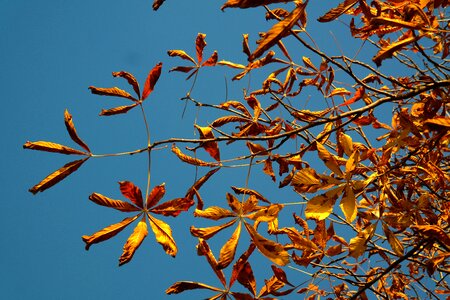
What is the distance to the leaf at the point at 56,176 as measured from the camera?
0.85 meters

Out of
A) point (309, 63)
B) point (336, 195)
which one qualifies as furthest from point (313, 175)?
point (309, 63)

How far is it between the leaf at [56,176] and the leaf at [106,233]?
0.14 m

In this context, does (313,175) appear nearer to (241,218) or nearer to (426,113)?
(241,218)

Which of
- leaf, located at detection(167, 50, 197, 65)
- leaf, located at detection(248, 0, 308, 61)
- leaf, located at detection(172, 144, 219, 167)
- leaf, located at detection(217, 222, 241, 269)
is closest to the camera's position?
leaf, located at detection(248, 0, 308, 61)

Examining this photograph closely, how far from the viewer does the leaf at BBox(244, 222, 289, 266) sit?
0.92 m

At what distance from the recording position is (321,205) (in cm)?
93

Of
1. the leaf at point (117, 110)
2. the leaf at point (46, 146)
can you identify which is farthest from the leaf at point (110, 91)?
the leaf at point (46, 146)

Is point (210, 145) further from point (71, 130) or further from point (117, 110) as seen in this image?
point (71, 130)

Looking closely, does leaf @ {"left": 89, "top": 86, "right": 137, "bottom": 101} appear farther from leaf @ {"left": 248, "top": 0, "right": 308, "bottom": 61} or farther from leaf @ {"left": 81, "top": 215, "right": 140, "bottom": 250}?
leaf @ {"left": 248, "top": 0, "right": 308, "bottom": 61}

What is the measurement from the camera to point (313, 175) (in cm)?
98

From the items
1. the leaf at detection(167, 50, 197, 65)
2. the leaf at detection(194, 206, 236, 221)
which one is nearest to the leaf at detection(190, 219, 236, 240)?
the leaf at detection(194, 206, 236, 221)

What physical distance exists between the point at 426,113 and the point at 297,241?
1.90 feet

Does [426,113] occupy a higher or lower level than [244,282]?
higher

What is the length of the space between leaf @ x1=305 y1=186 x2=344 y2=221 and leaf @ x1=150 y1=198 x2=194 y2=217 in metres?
0.28
